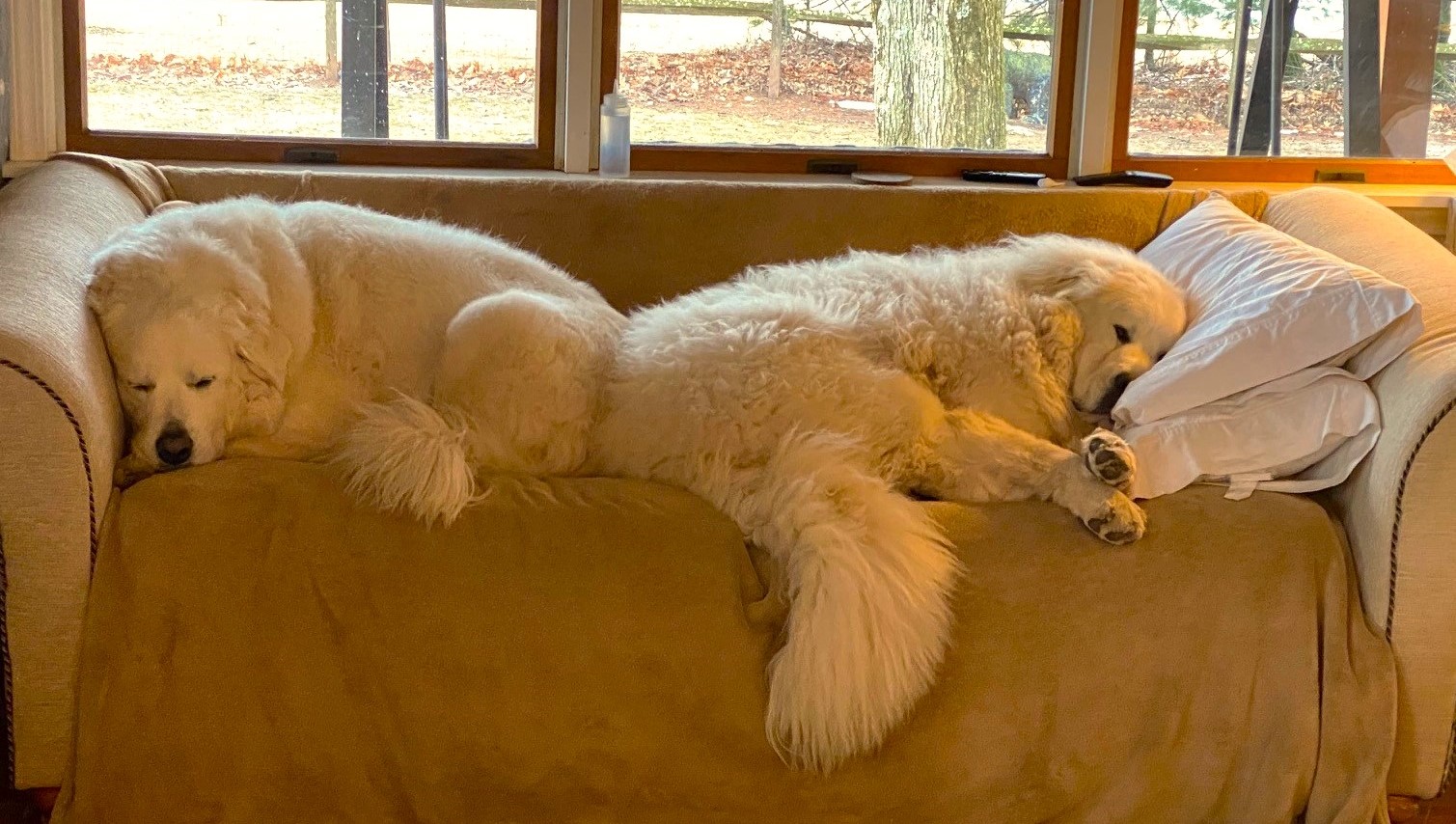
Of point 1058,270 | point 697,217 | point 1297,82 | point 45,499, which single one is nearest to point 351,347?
point 45,499

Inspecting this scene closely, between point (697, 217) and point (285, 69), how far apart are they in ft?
3.82

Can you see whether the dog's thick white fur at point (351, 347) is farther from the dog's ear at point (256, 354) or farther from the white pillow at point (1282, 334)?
the white pillow at point (1282, 334)

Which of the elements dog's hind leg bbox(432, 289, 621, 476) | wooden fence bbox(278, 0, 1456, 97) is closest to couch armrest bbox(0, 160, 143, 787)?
dog's hind leg bbox(432, 289, 621, 476)

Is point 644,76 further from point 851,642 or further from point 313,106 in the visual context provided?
point 851,642

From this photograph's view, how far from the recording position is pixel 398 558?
1948 millimetres

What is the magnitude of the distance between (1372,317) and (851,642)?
1097 mm

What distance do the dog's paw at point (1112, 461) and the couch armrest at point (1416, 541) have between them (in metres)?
0.40

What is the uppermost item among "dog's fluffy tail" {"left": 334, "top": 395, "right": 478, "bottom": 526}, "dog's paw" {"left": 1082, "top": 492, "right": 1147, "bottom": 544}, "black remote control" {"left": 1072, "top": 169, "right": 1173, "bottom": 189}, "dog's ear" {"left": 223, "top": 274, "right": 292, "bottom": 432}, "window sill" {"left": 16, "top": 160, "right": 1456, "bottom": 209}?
"black remote control" {"left": 1072, "top": 169, "right": 1173, "bottom": 189}

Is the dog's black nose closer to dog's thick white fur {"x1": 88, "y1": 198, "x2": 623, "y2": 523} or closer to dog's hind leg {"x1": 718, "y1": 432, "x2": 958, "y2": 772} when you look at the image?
dog's thick white fur {"x1": 88, "y1": 198, "x2": 623, "y2": 523}

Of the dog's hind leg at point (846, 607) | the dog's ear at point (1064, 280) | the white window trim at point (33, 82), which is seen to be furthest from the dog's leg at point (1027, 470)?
the white window trim at point (33, 82)

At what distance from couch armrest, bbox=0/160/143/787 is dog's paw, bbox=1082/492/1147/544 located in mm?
1533

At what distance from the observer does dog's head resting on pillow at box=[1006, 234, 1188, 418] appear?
2.39 meters

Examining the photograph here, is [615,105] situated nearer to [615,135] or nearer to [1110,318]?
[615,135]

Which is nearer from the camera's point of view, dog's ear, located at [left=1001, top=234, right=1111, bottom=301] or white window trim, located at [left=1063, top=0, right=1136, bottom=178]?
dog's ear, located at [left=1001, top=234, right=1111, bottom=301]
